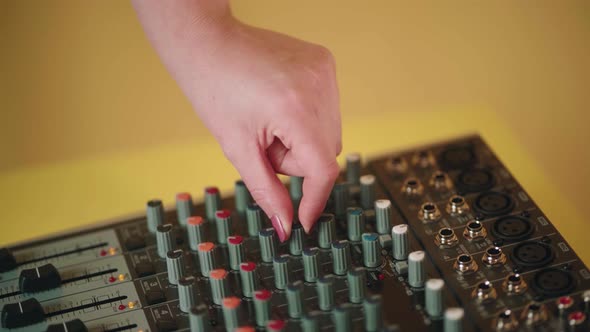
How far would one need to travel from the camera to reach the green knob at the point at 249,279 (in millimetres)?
1534

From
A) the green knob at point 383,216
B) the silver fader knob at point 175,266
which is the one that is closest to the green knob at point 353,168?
the green knob at point 383,216

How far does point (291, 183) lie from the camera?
1810 millimetres

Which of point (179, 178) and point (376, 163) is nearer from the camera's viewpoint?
point (376, 163)

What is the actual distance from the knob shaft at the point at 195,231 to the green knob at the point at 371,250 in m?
0.29

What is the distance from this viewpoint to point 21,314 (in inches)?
60.5

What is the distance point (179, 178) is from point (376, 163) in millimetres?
589

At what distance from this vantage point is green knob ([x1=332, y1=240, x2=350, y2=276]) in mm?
1554

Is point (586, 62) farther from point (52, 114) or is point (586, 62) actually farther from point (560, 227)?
point (52, 114)

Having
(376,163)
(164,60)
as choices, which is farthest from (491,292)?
(164,60)

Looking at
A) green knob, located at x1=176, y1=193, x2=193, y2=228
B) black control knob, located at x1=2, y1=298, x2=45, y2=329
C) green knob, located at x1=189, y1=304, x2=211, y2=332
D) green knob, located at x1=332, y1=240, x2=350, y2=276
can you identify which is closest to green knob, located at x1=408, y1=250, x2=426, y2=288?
green knob, located at x1=332, y1=240, x2=350, y2=276

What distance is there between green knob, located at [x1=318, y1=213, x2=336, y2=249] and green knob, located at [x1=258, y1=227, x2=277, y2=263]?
8 centimetres

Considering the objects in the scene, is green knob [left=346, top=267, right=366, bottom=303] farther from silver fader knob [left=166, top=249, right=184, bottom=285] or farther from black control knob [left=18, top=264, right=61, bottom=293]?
black control knob [left=18, top=264, right=61, bottom=293]

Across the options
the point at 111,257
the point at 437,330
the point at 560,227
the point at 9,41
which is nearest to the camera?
the point at 437,330

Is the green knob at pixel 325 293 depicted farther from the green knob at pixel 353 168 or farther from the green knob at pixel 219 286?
the green knob at pixel 353 168
